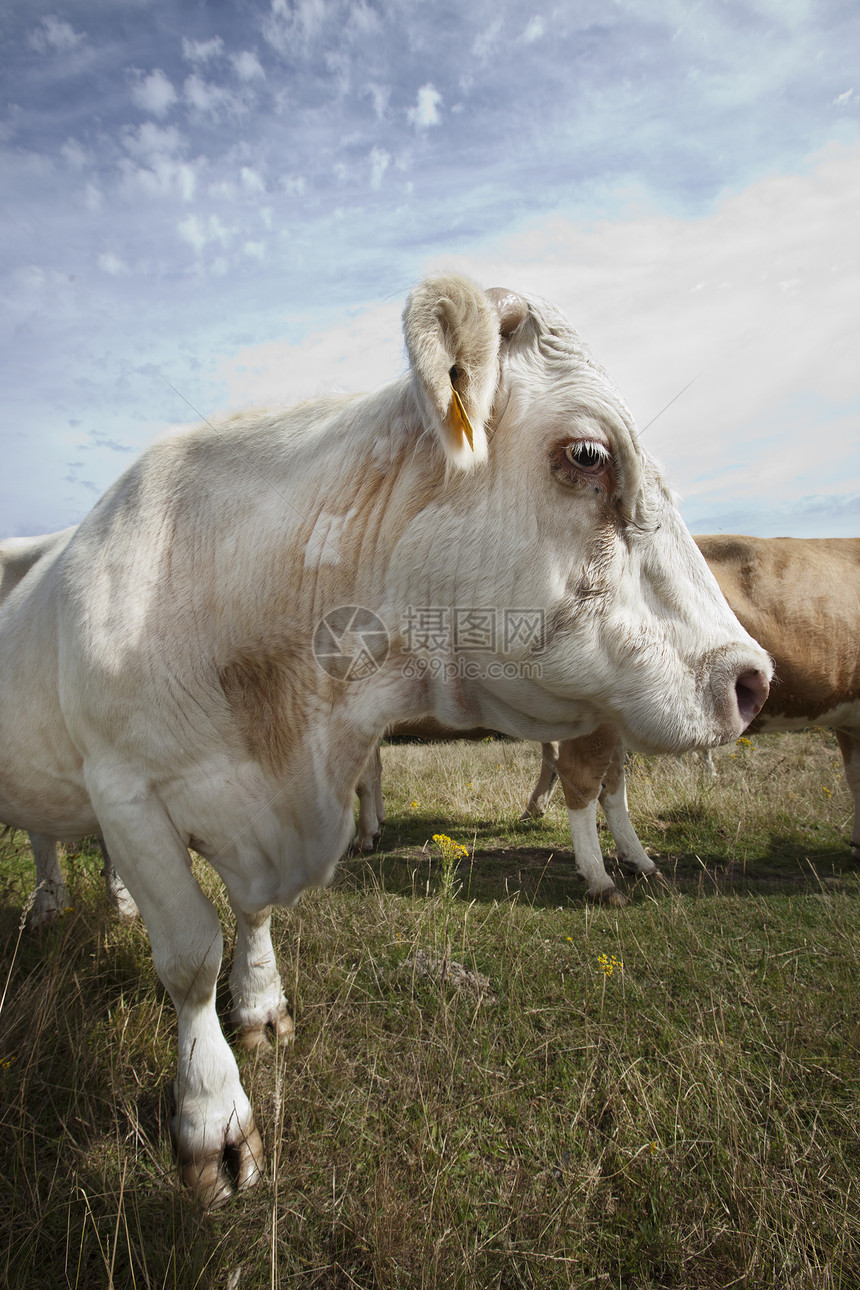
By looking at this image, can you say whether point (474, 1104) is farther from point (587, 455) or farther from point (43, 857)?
point (43, 857)

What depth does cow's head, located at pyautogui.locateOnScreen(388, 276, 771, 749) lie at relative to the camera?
1.81 meters

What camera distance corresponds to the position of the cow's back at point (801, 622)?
550 cm

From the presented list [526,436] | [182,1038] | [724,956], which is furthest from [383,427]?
[724,956]

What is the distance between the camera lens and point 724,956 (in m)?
3.34

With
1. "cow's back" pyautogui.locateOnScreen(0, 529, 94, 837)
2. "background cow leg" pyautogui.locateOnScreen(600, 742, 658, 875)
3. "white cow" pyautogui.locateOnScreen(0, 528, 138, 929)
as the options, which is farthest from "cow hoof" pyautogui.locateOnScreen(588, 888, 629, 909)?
"cow's back" pyautogui.locateOnScreen(0, 529, 94, 837)

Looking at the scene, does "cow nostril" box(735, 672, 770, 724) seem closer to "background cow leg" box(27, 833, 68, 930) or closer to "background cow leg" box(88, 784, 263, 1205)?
"background cow leg" box(88, 784, 263, 1205)

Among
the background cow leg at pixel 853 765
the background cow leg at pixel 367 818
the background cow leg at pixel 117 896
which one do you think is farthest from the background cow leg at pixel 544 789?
the background cow leg at pixel 117 896

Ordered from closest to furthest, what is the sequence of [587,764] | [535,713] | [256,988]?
[535,713] < [256,988] < [587,764]

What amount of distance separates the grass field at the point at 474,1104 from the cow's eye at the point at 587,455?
2.11m

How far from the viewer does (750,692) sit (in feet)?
6.58

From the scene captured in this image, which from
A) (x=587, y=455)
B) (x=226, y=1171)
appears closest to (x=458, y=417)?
(x=587, y=455)

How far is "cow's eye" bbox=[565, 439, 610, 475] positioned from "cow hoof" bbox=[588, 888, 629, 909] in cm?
348

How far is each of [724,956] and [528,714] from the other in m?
2.22

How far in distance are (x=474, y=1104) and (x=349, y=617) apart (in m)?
1.81
